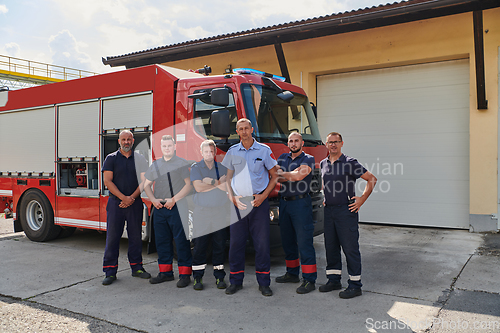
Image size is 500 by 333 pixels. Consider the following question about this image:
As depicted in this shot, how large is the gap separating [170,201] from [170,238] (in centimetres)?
52

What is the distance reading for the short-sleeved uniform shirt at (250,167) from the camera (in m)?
4.38

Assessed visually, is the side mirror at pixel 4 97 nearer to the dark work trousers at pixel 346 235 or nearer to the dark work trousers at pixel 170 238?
the dark work trousers at pixel 170 238

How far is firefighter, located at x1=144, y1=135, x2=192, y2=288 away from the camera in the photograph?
4738mm

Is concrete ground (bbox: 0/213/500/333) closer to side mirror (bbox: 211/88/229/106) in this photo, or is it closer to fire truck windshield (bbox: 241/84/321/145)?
fire truck windshield (bbox: 241/84/321/145)

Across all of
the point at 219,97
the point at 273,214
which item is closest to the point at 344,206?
the point at 273,214

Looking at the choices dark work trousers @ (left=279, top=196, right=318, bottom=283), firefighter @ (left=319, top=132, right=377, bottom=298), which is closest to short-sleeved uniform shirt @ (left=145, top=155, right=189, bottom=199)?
dark work trousers @ (left=279, top=196, right=318, bottom=283)

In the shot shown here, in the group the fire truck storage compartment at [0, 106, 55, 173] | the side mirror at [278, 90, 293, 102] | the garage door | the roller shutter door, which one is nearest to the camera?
the side mirror at [278, 90, 293, 102]

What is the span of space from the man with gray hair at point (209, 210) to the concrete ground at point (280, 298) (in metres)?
0.27

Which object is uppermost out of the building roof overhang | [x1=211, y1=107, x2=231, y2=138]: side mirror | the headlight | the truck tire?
the building roof overhang

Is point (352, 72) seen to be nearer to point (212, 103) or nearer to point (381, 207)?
point (381, 207)

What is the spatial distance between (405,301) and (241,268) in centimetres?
176

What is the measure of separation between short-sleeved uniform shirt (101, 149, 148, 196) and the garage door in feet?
18.6

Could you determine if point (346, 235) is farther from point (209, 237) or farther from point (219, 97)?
point (219, 97)

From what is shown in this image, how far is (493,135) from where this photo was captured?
761 cm
